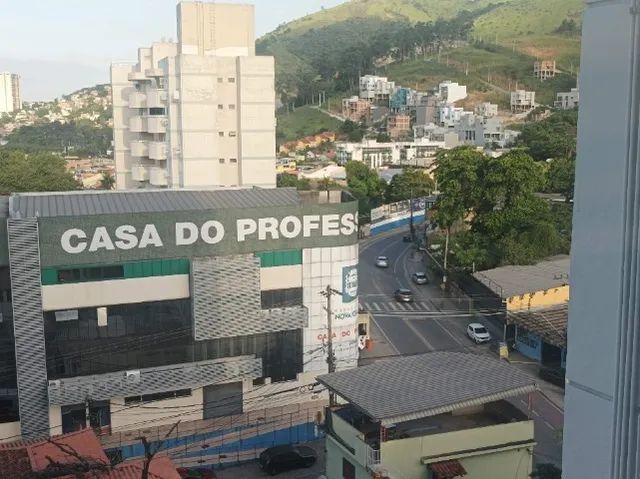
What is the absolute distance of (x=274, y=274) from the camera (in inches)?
842

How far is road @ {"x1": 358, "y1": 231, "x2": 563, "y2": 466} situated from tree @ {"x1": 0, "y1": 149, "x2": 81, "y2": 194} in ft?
73.0

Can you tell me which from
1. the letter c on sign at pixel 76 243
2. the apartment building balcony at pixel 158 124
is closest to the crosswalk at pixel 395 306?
the apartment building balcony at pixel 158 124

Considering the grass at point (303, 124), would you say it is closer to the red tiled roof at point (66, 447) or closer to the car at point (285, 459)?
the car at point (285, 459)

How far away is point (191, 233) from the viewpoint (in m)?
20.1

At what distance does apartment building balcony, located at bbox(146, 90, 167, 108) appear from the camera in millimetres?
40656

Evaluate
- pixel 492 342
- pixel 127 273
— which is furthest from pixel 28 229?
pixel 492 342

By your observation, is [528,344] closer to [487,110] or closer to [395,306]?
[395,306]

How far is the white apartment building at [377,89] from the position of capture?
12581 cm

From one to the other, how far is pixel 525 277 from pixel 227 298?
14.8m

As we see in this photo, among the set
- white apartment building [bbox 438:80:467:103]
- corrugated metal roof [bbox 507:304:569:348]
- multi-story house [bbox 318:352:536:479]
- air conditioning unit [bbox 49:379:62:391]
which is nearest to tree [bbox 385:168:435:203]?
corrugated metal roof [bbox 507:304:569:348]

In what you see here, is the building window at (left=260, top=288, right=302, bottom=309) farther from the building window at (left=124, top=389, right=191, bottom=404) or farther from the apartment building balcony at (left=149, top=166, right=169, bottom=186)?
the apartment building balcony at (left=149, top=166, right=169, bottom=186)

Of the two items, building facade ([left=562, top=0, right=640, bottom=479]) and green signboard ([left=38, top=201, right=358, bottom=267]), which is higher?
building facade ([left=562, top=0, right=640, bottom=479])

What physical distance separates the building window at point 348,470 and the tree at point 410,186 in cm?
4591

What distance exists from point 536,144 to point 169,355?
48128mm
